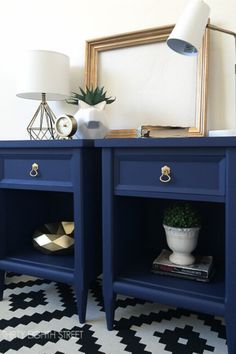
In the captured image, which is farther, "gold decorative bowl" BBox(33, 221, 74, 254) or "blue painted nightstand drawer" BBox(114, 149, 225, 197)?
"gold decorative bowl" BBox(33, 221, 74, 254)

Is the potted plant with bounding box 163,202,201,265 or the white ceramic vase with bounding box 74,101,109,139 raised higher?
the white ceramic vase with bounding box 74,101,109,139

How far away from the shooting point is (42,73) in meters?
1.39

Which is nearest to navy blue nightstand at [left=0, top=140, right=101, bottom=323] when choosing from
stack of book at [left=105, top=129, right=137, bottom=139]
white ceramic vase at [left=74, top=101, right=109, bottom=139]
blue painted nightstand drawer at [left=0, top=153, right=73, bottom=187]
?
blue painted nightstand drawer at [left=0, top=153, right=73, bottom=187]

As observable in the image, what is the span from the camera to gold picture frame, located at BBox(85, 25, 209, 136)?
4.15 feet

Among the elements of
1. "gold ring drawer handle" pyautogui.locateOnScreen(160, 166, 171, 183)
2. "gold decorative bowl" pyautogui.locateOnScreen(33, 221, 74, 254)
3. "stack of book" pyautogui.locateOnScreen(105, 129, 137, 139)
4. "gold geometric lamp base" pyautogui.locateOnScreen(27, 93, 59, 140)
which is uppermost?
"gold geometric lamp base" pyautogui.locateOnScreen(27, 93, 59, 140)

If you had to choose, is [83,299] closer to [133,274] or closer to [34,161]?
[133,274]

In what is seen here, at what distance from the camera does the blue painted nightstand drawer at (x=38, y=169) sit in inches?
45.3

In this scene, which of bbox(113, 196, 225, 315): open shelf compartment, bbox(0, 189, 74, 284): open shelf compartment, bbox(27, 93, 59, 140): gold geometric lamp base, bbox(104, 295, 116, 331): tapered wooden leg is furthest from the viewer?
bbox(27, 93, 59, 140): gold geometric lamp base

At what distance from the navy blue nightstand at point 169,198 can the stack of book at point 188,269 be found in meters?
0.03

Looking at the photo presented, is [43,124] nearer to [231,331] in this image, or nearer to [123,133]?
[123,133]

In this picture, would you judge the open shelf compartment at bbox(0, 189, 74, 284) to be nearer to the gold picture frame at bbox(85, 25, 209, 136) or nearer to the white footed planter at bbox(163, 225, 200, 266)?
the white footed planter at bbox(163, 225, 200, 266)

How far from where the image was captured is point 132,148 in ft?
3.38

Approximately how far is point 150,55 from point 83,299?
3.40 feet

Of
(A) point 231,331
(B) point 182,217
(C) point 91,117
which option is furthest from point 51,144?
(A) point 231,331
